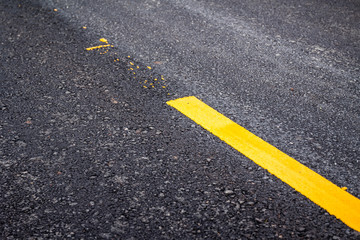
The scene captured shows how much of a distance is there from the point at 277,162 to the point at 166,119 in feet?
2.95

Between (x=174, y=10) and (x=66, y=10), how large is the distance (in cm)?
145

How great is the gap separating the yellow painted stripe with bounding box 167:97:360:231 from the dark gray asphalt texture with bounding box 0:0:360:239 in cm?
6

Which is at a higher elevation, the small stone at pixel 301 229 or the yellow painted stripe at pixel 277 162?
the yellow painted stripe at pixel 277 162

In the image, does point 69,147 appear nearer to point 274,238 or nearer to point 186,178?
point 186,178

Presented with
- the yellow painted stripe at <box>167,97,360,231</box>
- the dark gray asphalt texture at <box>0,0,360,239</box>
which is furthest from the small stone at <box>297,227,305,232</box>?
the yellow painted stripe at <box>167,97,360,231</box>

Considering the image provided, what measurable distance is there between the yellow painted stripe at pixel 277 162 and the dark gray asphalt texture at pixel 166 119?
2.3 inches

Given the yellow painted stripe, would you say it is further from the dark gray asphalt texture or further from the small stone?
the small stone

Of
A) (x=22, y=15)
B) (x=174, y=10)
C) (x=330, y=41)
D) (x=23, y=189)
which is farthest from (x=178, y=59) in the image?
(x=22, y=15)

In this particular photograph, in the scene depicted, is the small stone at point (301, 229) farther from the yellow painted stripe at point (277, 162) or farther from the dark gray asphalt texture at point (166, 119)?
the yellow painted stripe at point (277, 162)

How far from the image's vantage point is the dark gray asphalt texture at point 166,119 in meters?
2.00

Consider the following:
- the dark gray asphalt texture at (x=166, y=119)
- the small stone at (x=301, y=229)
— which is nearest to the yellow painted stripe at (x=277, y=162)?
the dark gray asphalt texture at (x=166, y=119)

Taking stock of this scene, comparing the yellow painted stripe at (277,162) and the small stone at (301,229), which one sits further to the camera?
the yellow painted stripe at (277,162)

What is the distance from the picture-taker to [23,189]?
2152 mm

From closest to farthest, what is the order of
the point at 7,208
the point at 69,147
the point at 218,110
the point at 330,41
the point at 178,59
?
1. the point at 7,208
2. the point at 69,147
3. the point at 218,110
4. the point at 178,59
5. the point at 330,41
